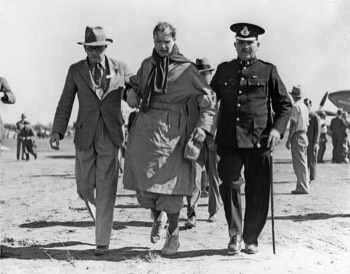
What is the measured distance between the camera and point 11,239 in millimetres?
7090

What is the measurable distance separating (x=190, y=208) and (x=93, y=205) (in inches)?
65.6

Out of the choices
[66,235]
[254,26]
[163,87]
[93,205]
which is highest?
[254,26]

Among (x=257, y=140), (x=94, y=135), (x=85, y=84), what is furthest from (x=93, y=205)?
(x=257, y=140)

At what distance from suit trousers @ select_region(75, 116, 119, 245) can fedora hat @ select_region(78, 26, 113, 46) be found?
2.44 feet

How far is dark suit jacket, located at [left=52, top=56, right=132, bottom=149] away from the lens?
6289 mm

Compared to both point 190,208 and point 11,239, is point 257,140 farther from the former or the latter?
point 11,239

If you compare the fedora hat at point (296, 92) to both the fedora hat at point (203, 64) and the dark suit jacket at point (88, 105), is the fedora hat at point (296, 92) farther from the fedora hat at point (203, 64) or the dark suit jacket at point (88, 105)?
the dark suit jacket at point (88, 105)

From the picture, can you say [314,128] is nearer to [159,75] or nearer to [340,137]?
[159,75]

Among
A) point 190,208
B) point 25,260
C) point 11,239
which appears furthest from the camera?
point 190,208

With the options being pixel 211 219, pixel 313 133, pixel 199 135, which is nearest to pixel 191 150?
pixel 199 135

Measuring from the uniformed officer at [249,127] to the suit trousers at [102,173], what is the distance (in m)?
1.11

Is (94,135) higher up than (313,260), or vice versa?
(94,135)

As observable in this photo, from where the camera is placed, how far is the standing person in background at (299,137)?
12398 mm

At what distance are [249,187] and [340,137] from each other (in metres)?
20.4
